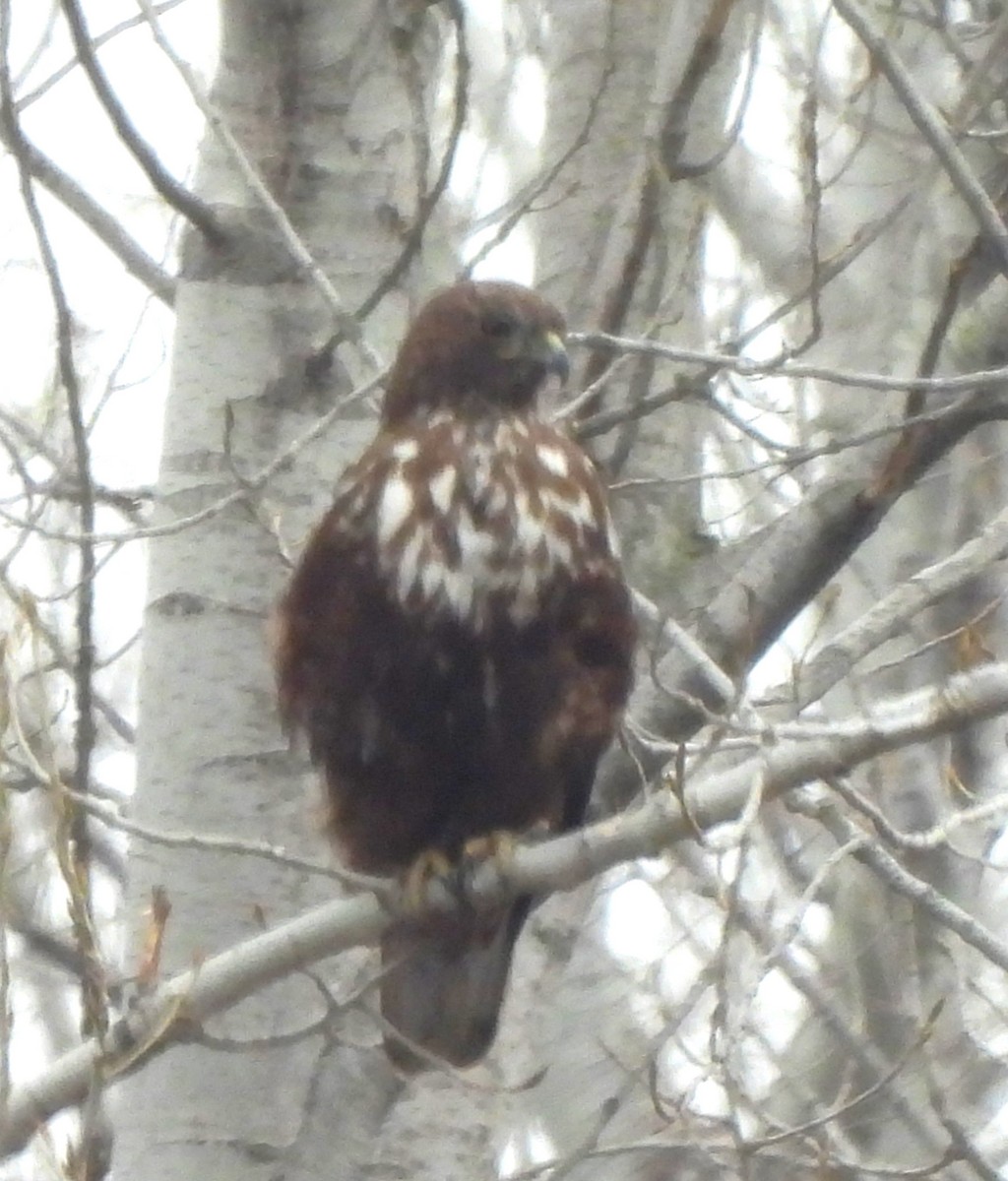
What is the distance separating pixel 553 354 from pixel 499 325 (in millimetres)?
106

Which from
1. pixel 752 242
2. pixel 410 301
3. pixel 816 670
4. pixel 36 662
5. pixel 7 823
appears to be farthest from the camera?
pixel 752 242

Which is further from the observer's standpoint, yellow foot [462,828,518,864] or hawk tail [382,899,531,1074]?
hawk tail [382,899,531,1074]

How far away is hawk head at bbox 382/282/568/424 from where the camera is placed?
3.30 metres

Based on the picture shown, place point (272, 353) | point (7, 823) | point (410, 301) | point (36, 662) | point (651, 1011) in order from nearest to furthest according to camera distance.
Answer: point (7, 823), point (36, 662), point (272, 353), point (410, 301), point (651, 1011)

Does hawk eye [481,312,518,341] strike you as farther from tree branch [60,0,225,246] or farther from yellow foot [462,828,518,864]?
yellow foot [462,828,518,864]

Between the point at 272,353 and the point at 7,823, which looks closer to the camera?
the point at 7,823

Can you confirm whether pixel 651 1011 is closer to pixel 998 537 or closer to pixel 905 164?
pixel 905 164

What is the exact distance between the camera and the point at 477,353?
3346mm

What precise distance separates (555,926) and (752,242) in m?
3.30

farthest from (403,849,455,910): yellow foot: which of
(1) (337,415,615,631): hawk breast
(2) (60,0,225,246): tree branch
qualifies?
(2) (60,0,225,246): tree branch

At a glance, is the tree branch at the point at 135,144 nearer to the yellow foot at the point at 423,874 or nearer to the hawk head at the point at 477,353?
the hawk head at the point at 477,353

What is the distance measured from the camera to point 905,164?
5.43m

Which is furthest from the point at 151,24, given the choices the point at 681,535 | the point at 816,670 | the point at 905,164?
the point at 905,164

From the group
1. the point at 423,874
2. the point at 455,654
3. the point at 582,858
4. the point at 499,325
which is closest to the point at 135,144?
the point at 499,325
